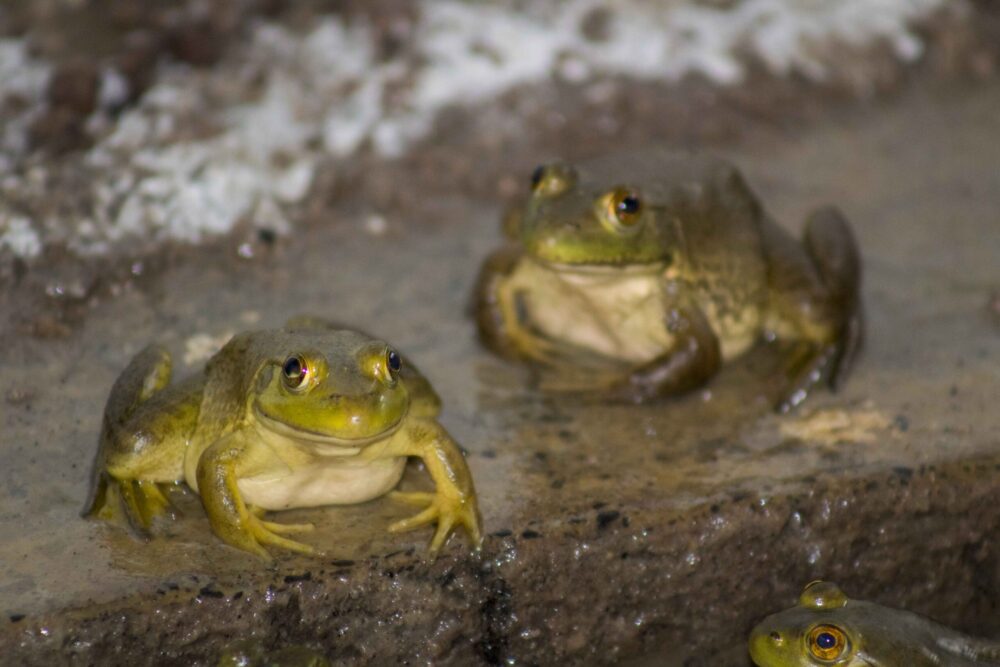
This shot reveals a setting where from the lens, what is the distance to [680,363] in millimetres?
4023

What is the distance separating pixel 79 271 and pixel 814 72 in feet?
12.7

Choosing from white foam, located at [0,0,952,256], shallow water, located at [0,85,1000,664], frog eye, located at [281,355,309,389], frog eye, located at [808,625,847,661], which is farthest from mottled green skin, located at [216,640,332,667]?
white foam, located at [0,0,952,256]

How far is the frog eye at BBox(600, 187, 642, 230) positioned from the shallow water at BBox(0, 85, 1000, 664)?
1.93 ft

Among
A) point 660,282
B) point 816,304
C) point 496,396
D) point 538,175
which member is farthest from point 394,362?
point 816,304

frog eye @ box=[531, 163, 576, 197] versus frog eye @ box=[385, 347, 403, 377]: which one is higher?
frog eye @ box=[385, 347, 403, 377]

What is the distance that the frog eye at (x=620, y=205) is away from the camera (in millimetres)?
3977

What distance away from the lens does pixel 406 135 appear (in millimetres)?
5691

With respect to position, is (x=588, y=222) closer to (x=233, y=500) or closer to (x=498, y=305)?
(x=498, y=305)

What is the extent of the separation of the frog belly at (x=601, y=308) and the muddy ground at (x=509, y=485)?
0.85ft

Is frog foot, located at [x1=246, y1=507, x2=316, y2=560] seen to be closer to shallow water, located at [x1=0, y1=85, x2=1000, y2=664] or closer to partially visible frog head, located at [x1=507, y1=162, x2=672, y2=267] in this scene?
shallow water, located at [x1=0, y1=85, x2=1000, y2=664]

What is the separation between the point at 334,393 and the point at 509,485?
2.30 feet

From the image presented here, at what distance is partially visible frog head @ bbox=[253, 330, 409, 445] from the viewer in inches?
117

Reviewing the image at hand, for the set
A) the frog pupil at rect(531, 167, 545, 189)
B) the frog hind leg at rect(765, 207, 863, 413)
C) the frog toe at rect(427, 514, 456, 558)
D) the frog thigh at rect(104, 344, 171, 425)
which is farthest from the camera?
the frog hind leg at rect(765, 207, 863, 413)

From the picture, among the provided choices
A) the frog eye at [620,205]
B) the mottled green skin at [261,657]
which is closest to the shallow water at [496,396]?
the mottled green skin at [261,657]
